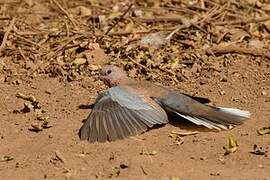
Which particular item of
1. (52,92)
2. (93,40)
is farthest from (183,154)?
(93,40)

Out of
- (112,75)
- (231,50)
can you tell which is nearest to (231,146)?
(112,75)

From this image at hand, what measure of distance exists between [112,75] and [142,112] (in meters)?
0.79

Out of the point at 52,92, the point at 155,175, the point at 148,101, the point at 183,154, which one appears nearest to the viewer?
the point at 155,175

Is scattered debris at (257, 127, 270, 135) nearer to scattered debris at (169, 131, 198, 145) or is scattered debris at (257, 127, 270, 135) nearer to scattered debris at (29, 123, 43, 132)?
scattered debris at (169, 131, 198, 145)

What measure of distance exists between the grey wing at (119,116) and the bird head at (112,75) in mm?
362

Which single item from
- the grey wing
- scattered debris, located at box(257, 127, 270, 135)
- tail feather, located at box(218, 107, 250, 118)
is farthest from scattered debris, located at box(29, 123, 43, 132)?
scattered debris, located at box(257, 127, 270, 135)

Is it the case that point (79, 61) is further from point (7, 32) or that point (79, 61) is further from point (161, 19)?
point (161, 19)

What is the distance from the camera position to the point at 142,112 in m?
5.74

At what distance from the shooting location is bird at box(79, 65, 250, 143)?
562 cm

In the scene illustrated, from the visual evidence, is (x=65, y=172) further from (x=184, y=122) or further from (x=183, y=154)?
(x=184, y=122)

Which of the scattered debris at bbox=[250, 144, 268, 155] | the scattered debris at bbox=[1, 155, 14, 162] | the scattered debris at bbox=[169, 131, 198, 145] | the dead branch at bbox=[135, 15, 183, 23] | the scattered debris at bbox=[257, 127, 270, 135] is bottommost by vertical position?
the scattered debris at bbox=[1, 155, 14, 162]

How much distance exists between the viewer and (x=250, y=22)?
25.8 ft

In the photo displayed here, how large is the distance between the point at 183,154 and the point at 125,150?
17.4 inches

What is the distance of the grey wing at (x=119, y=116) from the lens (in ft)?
18.3
